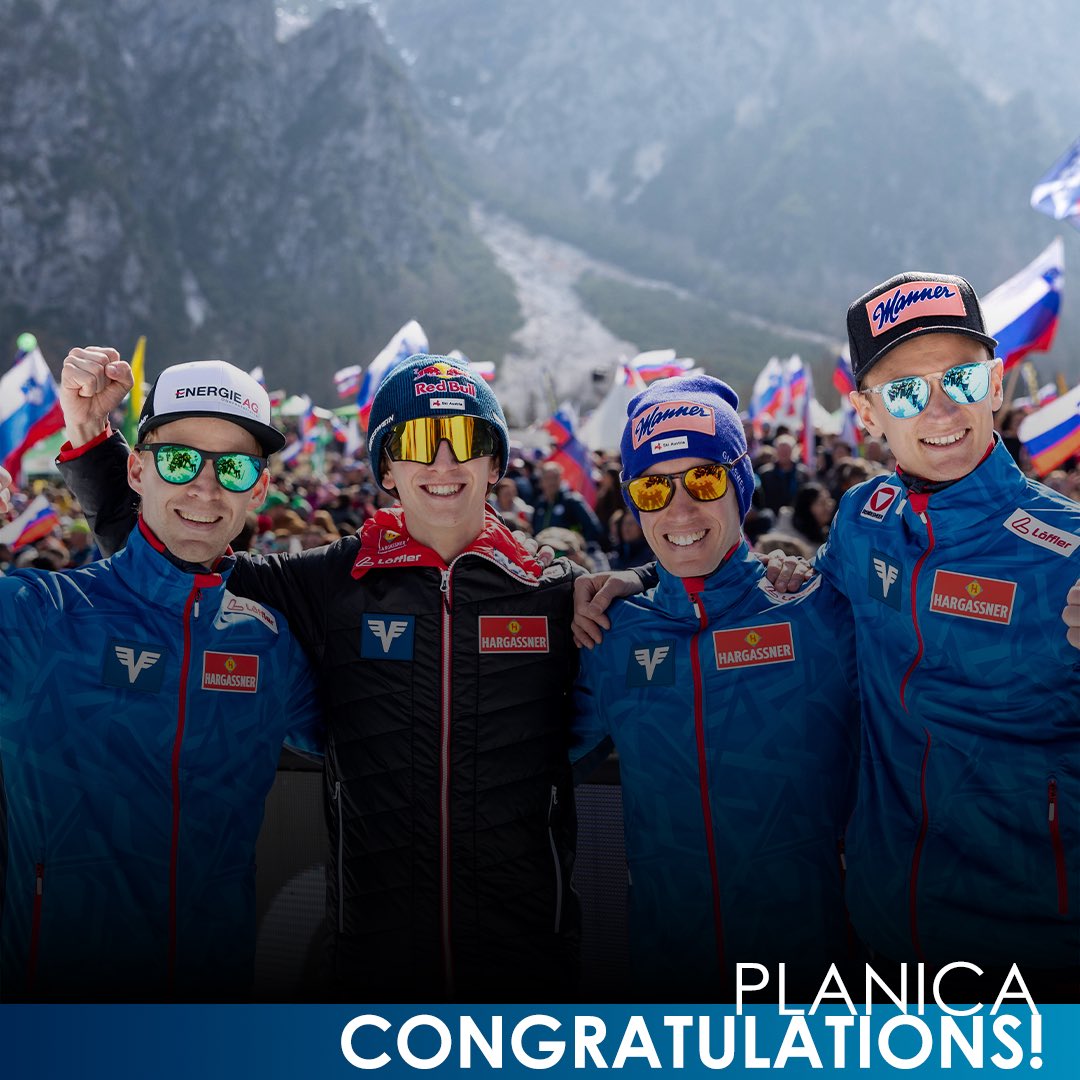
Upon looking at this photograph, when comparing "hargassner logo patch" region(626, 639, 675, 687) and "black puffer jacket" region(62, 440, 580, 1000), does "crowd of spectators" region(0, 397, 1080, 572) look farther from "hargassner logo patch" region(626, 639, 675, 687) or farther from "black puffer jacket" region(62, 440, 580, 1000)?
"black puffer jacket" region(62, 440, 580, 1000)

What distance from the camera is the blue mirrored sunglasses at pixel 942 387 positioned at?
2.60 m

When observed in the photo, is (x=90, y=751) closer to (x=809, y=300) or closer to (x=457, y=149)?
(x=809, y=300)

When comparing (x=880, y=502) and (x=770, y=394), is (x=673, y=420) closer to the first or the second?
(x=880, y=502)

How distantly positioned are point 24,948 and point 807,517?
21.0 ft

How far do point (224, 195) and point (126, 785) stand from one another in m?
105

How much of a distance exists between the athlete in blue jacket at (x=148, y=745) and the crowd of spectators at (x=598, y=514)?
2.14 meters

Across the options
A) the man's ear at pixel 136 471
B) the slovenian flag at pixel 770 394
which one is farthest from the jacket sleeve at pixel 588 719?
the slovenian flag at pixel 770 394

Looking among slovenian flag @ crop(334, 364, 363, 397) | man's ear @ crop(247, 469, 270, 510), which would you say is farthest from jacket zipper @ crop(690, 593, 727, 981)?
slovenian flag @ crop(334, 364, 363, 397)

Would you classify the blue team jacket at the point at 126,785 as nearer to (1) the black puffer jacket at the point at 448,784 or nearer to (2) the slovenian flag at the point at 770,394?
(1) the black puffer jacket at the point at 448,784

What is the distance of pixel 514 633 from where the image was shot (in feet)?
9.25

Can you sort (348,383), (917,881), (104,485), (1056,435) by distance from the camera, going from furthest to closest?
(348,383) → (1056,435) → (104,485) → (917,881)

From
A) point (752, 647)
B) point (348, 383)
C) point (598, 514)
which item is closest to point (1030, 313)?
point (598, 514)

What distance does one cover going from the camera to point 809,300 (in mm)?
133875

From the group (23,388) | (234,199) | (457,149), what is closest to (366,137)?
(234,199)
